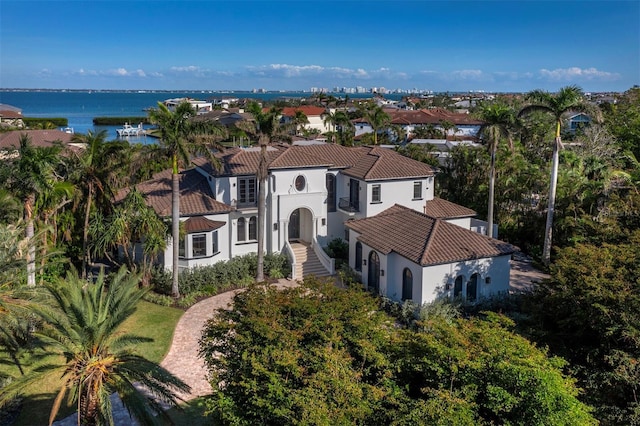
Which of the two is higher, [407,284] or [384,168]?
[384,168]

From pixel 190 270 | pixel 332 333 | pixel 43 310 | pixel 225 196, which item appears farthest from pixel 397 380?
pixel 225 196

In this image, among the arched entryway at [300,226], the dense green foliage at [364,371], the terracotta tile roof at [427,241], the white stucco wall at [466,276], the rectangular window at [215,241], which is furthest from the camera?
the arched entryway at [300,226]

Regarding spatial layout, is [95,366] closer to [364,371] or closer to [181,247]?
[364,371]

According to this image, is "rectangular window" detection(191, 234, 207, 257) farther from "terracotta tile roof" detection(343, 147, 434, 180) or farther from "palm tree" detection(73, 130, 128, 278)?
"terracotta tile roof" detection(343, 147, 434, 180)

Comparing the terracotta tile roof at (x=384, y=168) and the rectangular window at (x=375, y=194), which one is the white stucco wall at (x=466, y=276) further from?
the terracotta tile roof at (x=384, y=168)

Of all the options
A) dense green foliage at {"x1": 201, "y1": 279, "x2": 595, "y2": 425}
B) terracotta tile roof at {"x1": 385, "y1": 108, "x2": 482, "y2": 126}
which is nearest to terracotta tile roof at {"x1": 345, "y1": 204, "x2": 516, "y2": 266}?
dense green foliage at {"x1": 201, "y1": 279, "x2": 595, "y2": 425}

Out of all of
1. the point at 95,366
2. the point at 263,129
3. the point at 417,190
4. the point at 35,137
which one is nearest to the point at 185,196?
the point at 263,129

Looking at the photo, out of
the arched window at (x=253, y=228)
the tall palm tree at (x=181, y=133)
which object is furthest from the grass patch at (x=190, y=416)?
the arched window at (x=253, y=228)
